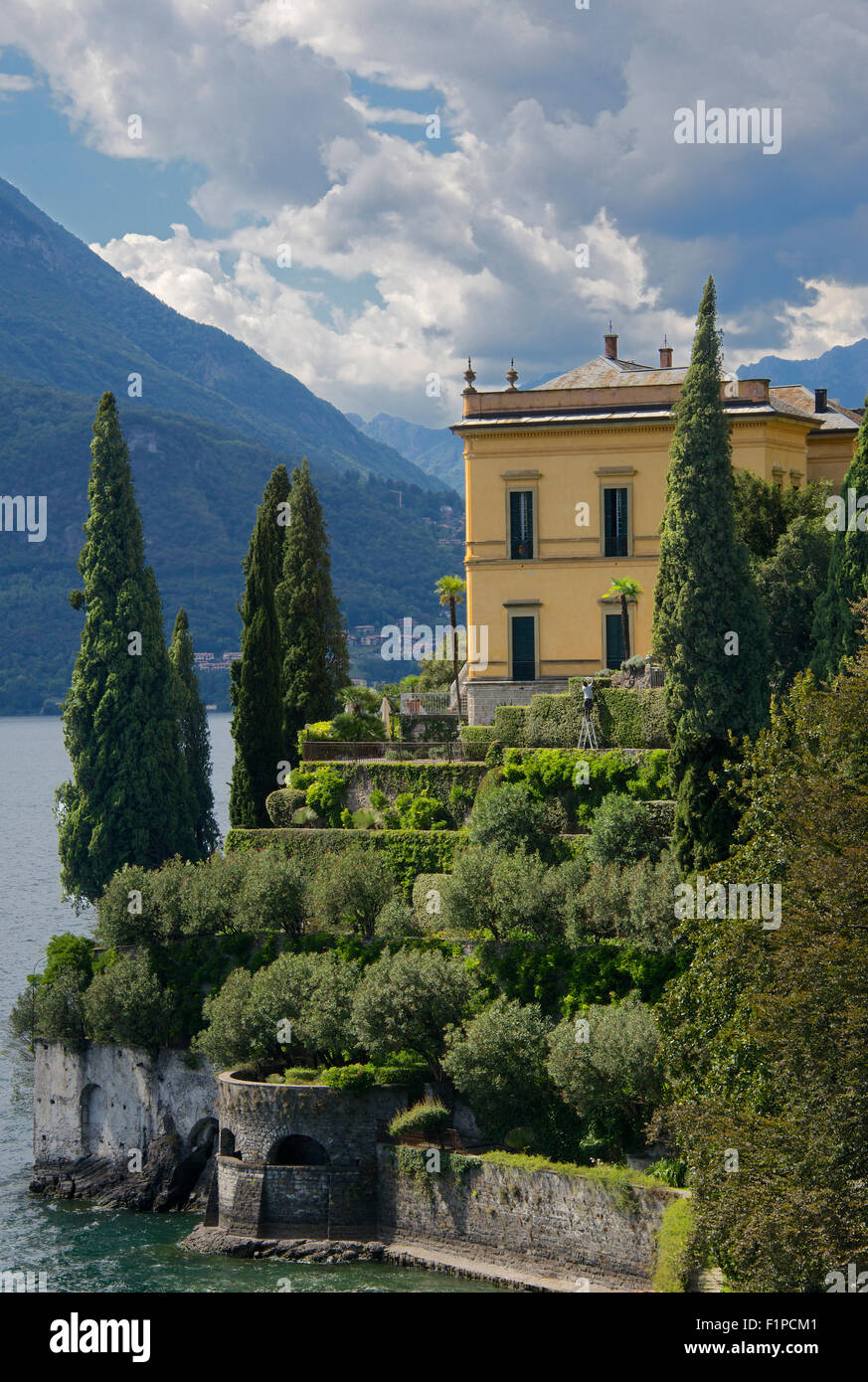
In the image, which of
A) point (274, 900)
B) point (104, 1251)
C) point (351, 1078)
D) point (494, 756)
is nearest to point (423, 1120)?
point (351, 1078)

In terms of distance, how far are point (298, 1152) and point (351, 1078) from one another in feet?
9.74

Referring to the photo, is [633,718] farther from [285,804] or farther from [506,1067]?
[285,804]

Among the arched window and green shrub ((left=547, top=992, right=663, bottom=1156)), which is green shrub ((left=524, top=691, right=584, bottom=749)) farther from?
the arched window

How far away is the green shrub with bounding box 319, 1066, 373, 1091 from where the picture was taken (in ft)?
124

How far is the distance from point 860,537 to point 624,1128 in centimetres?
1487

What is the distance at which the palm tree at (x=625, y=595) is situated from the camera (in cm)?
4822

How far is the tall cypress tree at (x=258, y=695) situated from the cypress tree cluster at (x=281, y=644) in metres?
0.03

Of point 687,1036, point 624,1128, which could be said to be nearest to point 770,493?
point 624,1128

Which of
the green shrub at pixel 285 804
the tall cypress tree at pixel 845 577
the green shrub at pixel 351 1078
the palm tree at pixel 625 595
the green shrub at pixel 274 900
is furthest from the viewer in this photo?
the palm tree at pixel 625 595

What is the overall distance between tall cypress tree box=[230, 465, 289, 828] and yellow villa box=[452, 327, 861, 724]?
7622mm

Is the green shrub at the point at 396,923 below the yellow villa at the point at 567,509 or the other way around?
below

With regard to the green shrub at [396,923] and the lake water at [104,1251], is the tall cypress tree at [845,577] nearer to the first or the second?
the green shrub at [396,923]

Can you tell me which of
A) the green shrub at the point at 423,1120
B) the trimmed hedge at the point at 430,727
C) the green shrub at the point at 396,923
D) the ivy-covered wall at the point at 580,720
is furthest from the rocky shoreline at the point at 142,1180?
the ivy-covered wall at the point at 580,720

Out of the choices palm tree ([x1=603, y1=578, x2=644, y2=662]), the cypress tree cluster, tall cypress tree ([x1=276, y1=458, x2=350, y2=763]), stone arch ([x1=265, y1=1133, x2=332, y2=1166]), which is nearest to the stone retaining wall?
stone arch ([x1=265, y1=1133, x2=332, y2=1166])
